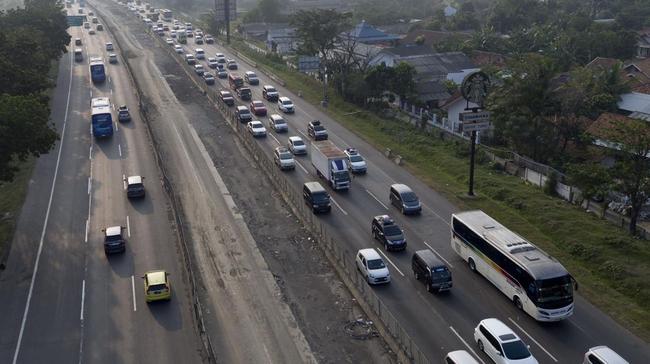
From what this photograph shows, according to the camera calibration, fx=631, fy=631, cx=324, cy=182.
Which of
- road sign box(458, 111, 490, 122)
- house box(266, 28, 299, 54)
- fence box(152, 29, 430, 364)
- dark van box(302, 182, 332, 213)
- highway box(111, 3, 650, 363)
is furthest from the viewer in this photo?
house box(266, 28, 299, 54)

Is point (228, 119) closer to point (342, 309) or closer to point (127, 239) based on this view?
point (127, 239)

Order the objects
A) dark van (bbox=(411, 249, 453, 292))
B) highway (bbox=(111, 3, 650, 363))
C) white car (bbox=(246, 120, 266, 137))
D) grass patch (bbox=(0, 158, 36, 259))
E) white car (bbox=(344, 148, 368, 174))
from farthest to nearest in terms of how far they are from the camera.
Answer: white car (bbox=(246, 120, 266, 137)) → white car (bbox=(344, 148, 368, 174)) → grass patch (bbox=(0, 158, 36, 259)) → dark van (bbox=(411, 249, 453, 292)) → highway (bbox=(111, 3, 650, 363))

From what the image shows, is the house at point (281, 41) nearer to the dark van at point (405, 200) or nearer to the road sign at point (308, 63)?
the road sign at point (308, 63)

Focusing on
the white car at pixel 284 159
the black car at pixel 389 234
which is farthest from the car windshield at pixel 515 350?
the white car at pixel 284 159

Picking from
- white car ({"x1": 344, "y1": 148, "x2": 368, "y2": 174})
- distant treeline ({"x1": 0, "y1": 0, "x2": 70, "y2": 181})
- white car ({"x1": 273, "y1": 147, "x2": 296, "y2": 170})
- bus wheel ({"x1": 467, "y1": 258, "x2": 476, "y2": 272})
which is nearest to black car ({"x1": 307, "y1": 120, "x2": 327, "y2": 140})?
white car ({"x1": 273, "y1": 147, "x2": 296, "y2": 170})

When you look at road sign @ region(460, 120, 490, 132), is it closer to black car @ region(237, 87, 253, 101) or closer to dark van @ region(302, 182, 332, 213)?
dark van @ region(302, 182, 332, 213)

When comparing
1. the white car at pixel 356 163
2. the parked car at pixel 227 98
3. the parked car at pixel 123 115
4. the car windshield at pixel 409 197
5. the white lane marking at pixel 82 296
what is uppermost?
the parked car at pixel 227 98
